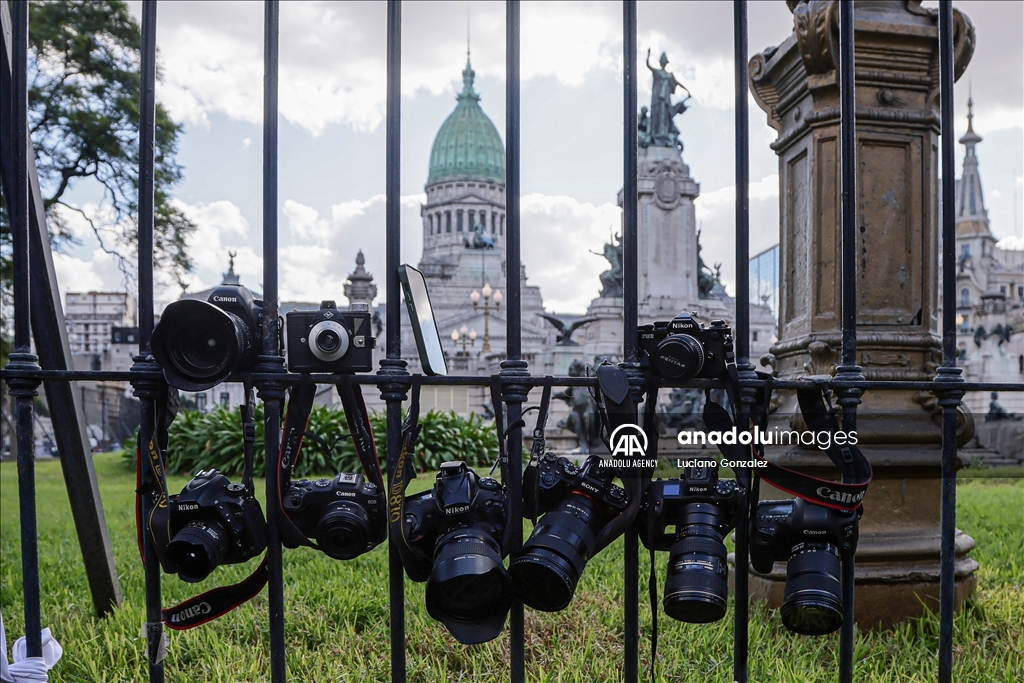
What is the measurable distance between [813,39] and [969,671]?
9.07 ft

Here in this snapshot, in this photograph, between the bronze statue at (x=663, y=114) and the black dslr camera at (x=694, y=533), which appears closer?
the black dslr camera at (x=694, y=533)

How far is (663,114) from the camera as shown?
117 feet

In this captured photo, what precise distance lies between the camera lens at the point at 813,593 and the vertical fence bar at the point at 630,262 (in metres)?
0.37

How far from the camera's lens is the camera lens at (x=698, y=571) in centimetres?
178

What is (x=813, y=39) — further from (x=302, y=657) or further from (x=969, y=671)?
(x=302, y=657)

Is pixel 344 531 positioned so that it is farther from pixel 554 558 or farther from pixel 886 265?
pixel 886 265

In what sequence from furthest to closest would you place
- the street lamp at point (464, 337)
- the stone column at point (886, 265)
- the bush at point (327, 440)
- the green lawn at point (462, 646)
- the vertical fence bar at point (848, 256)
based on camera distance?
1. the street lamp at point (464, 337)
2. the bush at point (327, 440)
3. the stone column at point (886, 265)
4. the green lawn at point (462, 646)
5. the vertical fence bar at point (848, 256)

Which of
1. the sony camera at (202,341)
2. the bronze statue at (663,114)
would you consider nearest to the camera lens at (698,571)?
the sony camera at (202,341)

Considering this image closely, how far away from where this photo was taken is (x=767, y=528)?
6.62 feet

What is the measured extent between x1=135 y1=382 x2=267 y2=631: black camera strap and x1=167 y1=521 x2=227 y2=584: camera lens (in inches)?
1.1

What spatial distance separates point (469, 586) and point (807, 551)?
0.83m

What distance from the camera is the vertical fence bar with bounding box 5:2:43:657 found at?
1.98 metres

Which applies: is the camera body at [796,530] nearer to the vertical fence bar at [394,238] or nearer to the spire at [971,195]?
the vertical fence bar at [394,238]

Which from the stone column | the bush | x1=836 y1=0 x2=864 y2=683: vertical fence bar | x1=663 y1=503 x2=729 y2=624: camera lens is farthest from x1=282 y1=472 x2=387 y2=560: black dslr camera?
the bush
